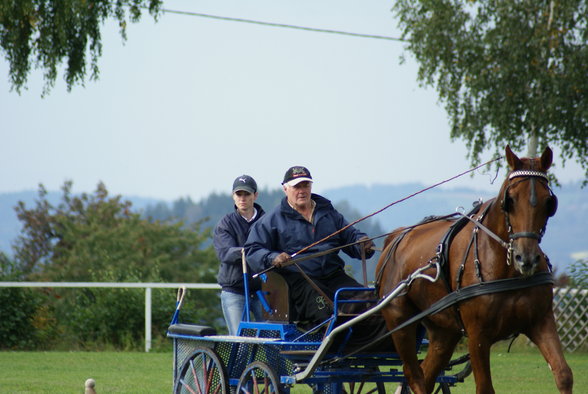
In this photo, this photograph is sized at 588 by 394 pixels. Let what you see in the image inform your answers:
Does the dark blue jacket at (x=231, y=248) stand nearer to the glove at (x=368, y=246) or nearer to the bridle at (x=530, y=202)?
the glove at (x=368, y=246)

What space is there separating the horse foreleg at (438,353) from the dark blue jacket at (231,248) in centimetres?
163

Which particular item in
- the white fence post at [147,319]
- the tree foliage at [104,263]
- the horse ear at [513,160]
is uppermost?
the tree foliage at [104,263]

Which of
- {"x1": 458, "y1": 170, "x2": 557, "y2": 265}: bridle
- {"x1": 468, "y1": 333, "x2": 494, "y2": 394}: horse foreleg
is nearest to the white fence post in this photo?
{"x1": 468, "y1": 333, "x2": 494, "y2": 394}: horse foreleg

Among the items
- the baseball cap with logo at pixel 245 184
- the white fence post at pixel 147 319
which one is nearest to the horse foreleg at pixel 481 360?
the baseball cap with logo at pixel 245 184

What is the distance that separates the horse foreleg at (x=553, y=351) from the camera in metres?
5.15

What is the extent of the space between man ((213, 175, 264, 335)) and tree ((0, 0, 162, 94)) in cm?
897

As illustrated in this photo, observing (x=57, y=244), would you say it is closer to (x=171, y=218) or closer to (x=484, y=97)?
(x=171, y=218)

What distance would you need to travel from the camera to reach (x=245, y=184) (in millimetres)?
7617

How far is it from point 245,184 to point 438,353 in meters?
2.12

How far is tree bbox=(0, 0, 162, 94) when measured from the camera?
1559cm

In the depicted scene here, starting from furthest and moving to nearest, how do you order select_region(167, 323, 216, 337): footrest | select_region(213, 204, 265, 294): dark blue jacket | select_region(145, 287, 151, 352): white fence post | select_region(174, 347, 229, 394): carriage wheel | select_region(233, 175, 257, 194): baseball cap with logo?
Answer: select_region(145, 287, 151, 352): white fence post < select_region(233, 175, 257, 194): baseball cap with logo < select_region(213, 204, 265, 294): dark blue jacket < select_region(167, 323, 216, 337): footrest < select_region(174, 347, 229, 394): carriage wheel

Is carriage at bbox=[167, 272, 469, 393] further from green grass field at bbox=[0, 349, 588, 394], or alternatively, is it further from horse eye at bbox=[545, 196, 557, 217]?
green grass field at bbox=[0, 349, 588, 394]

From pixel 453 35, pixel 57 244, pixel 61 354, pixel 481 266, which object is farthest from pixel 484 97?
pixel 57 244

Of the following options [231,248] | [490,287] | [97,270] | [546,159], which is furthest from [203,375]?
[97,270]
